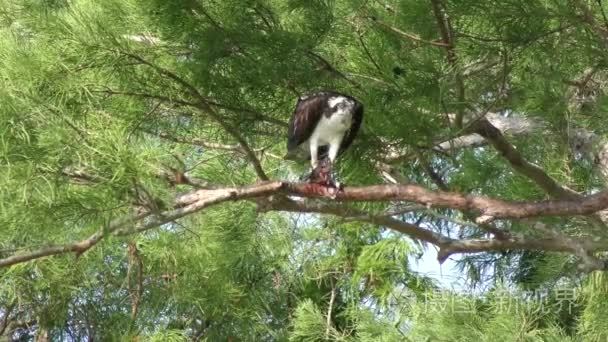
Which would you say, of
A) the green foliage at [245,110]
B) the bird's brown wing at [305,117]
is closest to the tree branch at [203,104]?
the green foliage at [245,110]

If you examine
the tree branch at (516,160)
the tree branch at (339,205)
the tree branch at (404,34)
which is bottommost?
the tree branch at (339,205)

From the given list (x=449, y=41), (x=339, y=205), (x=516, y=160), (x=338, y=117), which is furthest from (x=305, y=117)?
(x=516, y=160)

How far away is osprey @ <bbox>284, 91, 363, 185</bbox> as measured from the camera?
177cm

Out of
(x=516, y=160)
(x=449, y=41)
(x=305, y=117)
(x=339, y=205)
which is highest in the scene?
(x=449, y=41)

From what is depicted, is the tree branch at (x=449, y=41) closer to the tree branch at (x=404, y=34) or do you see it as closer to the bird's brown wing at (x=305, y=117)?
the tree branch at (x=404, y=34)

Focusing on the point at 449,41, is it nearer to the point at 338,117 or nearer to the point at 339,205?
the point at 338,117

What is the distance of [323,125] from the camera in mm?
1841

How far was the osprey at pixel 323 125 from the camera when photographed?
1.77 meters

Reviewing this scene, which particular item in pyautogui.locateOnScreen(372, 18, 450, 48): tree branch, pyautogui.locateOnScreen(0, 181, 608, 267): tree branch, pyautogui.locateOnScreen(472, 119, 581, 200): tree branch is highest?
pyautogui.locateOnScreen(372, 18, 450, 48): tree branch

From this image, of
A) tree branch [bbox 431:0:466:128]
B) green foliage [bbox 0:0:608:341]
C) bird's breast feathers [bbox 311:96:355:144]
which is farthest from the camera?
bird's breast feathers [bbox 311:96:355:144]

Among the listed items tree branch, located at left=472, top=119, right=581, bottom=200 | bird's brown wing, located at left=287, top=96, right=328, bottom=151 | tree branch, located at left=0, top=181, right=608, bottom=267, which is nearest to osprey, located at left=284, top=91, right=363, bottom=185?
bird's brown wing, located at left=287, top=96, right=328, bottom=151

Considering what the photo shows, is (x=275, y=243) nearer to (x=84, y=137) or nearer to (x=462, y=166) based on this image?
(x=462, y=166)

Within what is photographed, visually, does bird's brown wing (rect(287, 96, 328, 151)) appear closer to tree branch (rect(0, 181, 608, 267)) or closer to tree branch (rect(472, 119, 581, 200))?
tree branch (rect(0, 181, 608, 267))

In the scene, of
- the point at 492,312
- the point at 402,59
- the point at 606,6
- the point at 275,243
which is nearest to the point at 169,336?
the point at 275,243
